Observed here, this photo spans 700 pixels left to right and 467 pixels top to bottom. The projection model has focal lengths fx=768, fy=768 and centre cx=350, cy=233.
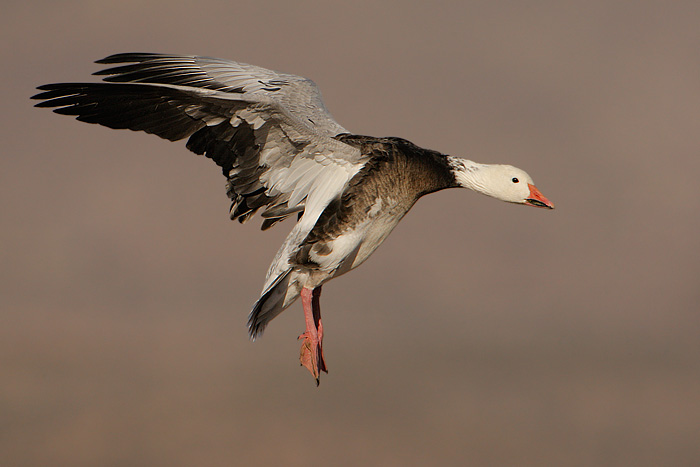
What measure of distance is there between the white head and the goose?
10 mm

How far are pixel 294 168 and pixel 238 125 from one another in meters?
0.75

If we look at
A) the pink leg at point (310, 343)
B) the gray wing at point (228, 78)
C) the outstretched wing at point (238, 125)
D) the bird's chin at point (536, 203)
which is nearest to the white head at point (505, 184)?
the bird's chin at point (536, 203)

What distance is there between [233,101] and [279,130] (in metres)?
0.61

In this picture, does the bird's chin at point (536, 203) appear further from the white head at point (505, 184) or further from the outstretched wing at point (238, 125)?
the outstretched wing at point (238, 125)

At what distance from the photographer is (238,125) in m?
7.44

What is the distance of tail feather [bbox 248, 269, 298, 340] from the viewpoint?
26.8 ft

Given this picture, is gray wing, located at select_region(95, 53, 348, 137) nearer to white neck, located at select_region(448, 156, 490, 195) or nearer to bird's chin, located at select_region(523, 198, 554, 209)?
white neck, located at select_region(448, 156, 490, 195)

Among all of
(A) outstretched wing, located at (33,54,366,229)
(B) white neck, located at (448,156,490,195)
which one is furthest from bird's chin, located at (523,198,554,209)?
(A) outstretched wing, located at (33,54,366,229)

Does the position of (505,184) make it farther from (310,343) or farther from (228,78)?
(228,78)

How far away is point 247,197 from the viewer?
8.22m

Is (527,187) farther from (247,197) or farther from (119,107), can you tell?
(119,107)

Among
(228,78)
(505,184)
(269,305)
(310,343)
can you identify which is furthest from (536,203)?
(228,78)

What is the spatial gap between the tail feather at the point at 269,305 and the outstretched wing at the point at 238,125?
0.72 m

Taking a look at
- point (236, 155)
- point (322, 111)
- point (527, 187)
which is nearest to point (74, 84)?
point (236, 155)
